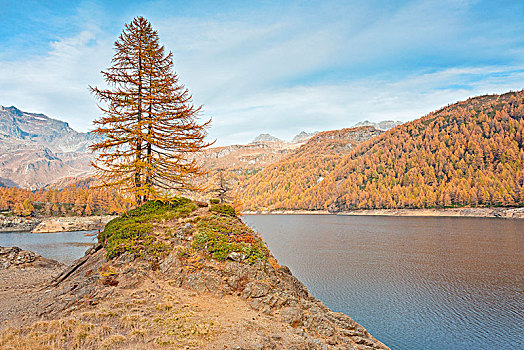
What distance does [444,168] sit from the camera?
14675 cm

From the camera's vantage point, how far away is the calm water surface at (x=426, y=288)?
59.5 ft

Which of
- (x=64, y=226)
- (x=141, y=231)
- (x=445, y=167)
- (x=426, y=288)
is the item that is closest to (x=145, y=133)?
(x=141, y=231)

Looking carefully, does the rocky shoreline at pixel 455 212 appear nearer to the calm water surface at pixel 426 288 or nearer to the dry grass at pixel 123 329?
the calm water surface at pixel 426 288

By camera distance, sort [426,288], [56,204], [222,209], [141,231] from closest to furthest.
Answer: [141,231]
[222,209]
[426,288]
[56,204]

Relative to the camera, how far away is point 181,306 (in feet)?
32.3

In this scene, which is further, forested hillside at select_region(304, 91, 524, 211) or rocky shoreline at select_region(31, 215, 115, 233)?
forested hillside at select_region(304, 91, 524, 211)

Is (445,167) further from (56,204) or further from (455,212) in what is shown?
(56,204)

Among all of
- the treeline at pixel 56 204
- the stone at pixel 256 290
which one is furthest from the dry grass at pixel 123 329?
the treeline at pixel 56 204

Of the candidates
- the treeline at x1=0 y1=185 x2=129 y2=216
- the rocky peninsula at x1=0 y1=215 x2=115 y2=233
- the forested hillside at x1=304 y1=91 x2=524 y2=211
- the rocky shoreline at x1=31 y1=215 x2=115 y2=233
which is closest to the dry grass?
the rocky shoreline at x1=31 y1=215 x2=115 y2=233

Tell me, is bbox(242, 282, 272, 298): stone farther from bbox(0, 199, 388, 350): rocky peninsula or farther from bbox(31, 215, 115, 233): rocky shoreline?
bbox(31, 215, 115, 233): rocky shoreline

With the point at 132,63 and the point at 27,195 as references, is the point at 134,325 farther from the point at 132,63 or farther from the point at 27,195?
the point at 27,195

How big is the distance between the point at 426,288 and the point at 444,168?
480 feet

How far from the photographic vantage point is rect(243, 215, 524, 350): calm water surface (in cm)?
1812

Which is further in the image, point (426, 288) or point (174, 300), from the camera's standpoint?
point (426, 288)
